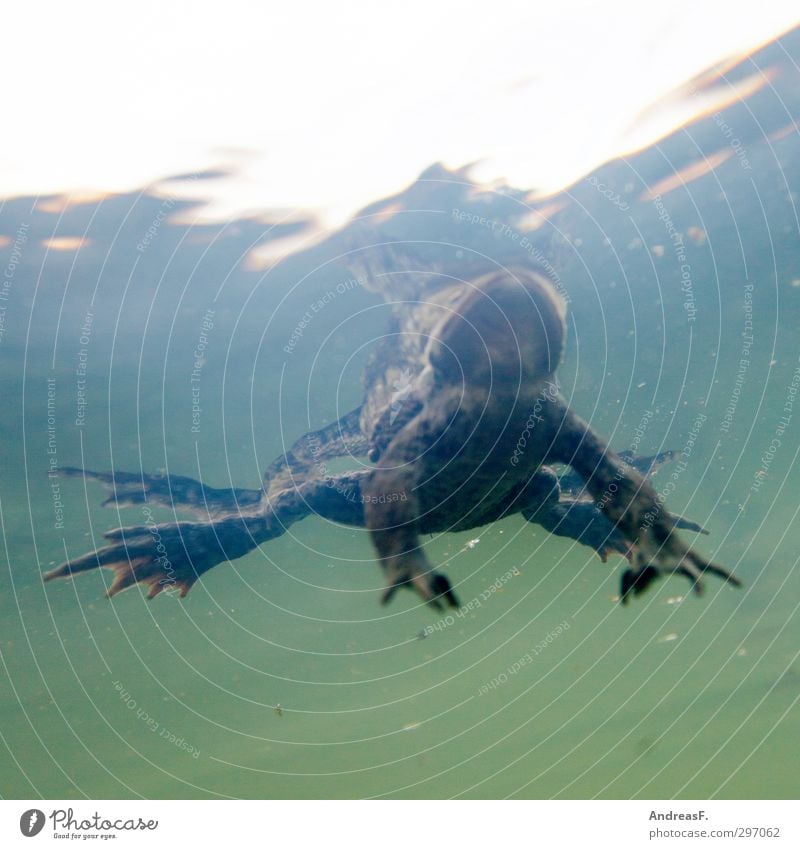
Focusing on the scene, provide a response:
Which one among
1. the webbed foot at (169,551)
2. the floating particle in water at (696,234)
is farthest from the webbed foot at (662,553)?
the webbed foot at (169,551)

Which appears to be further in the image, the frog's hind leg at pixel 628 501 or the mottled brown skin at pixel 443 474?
the frog's hind leg at pixel 628 501

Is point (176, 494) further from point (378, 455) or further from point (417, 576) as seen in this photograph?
point (417, 576)

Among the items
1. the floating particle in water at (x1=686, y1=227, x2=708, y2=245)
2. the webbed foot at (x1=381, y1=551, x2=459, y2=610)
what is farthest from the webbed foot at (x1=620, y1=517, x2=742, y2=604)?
the floating particle in water at (x1=686, y1=227, x2=708, y2=245)

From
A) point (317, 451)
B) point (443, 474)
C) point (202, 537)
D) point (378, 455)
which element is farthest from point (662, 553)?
point (202, 537)

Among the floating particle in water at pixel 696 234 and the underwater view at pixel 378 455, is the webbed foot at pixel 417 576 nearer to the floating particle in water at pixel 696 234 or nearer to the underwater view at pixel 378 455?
the underwater view at pixel 378 455

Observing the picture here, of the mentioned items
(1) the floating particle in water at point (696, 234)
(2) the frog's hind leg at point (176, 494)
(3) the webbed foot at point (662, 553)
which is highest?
(1) the floating particle in water at point (696, 234)

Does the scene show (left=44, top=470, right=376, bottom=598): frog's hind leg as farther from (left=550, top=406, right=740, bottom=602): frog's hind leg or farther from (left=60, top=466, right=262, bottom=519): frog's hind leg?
(left=550, top=406, right=740, bottom=602): frog's hind leg

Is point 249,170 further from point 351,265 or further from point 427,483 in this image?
point 427,483
